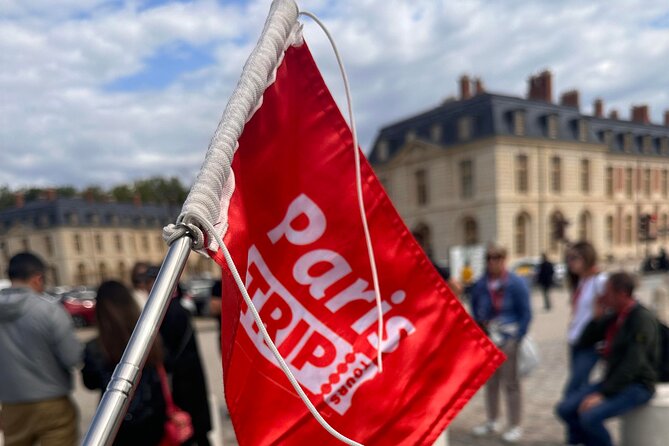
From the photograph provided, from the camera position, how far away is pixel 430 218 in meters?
34.1

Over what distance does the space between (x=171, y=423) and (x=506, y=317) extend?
2.94 meters

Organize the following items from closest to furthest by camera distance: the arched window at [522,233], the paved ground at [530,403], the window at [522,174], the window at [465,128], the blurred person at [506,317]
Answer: the blurred person at [506,317] < the paved ground at [530,403] < the window at [522,174] < the arched window at [522,233] < the window at [465,128]

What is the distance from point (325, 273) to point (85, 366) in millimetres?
1686

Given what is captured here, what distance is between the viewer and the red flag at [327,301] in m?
1.23

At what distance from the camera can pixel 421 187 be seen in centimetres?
3509

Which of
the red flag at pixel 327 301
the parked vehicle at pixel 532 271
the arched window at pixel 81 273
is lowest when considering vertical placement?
the arched window at pixel 81 273

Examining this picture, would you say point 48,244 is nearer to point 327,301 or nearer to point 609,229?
point 327,301

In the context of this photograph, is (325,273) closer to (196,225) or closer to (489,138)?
(196,225)

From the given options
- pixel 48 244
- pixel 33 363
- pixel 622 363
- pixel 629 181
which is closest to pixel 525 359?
pixel 622 363

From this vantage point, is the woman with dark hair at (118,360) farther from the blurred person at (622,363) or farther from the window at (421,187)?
the window at (421,187)

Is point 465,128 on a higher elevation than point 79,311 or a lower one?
higher

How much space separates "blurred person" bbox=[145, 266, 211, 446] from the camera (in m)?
2.65

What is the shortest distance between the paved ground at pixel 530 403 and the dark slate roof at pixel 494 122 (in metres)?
23.9

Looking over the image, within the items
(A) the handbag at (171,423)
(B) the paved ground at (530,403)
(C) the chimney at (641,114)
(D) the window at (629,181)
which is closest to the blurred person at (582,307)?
(B) the paved ground at (530,403)
